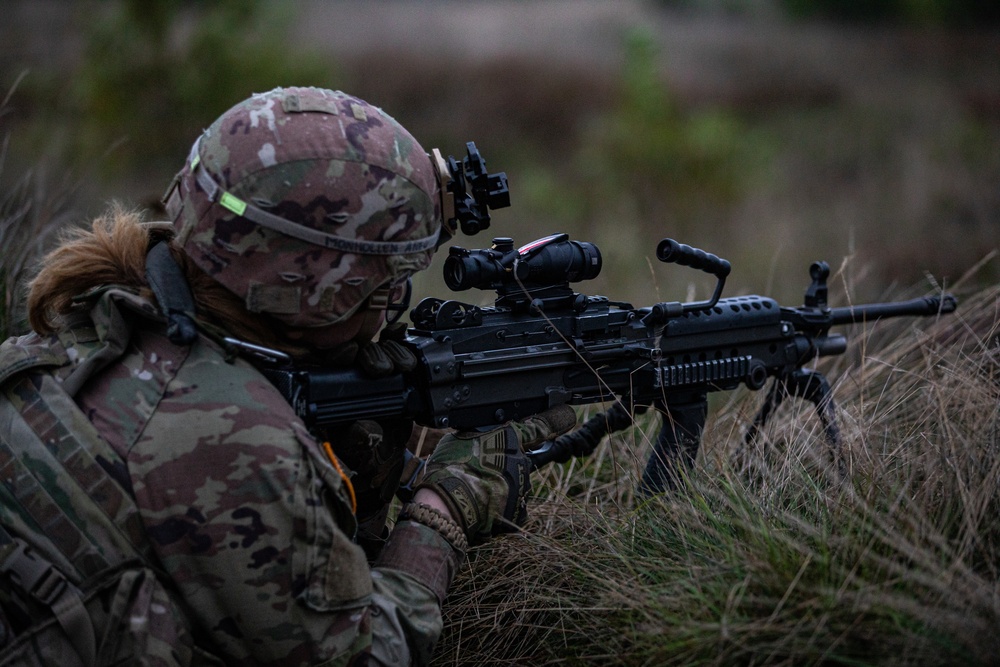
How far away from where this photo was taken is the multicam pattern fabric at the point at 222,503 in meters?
2.29

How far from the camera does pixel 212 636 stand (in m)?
2.36

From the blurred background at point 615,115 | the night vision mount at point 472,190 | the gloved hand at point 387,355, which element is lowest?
the blurred background at point 615,115

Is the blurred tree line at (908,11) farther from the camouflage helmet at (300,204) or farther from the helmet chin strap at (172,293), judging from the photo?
the helmet chin strap at (172,293)

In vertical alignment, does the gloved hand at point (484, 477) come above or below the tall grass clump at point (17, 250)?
below

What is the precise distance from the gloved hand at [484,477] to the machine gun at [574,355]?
0.10 metres

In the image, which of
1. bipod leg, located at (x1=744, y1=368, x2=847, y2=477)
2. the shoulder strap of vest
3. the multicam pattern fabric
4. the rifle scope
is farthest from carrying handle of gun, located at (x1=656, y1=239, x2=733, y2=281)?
the shoulder strap of vest

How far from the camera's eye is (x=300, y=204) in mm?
2486

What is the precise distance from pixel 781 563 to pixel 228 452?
5.13 feet

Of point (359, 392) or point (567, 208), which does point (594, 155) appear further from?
point (359, 392)

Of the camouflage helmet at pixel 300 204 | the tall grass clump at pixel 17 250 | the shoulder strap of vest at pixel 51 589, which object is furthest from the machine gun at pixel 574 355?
the tall grass clump at pixel 17 250

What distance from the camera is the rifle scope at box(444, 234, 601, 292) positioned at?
305cm

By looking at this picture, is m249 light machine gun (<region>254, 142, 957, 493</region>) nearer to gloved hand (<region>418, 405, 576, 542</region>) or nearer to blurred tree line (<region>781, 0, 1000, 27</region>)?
gloved hand (<region>418, 405, 576, 542</region>)

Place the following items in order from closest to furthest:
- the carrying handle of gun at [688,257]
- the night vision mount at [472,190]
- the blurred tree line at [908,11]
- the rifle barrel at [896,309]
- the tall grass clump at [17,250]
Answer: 1. the night vision mount at [472,190]
2. the carrying handle of gun at [688,257]
3. the tall grass clump at [17,250]
4. the rifle barrel at [896,309]
5. the blurred tree line at [908,11]

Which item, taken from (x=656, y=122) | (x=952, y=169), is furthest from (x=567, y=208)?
(x=952, y=169)
